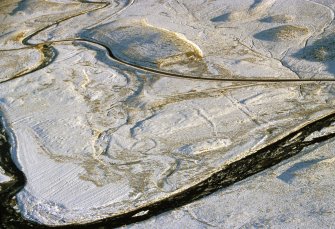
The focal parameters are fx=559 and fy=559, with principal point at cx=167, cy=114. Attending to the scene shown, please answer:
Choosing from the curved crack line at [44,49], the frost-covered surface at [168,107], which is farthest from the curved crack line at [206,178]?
the curved crack line at [44,49]

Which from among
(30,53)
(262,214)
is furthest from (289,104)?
(30,53)

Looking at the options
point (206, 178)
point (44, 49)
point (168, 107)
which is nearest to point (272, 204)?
point (206, 178)

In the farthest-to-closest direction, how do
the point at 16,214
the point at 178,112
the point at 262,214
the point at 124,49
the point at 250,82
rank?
the point at 124,49
the point at 250,82
the point at 178,112
the point at 16,214
the point at 262,214

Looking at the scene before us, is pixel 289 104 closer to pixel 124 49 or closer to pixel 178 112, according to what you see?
pixel 178 112

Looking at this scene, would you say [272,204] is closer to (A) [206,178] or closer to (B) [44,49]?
(A) [206,178]

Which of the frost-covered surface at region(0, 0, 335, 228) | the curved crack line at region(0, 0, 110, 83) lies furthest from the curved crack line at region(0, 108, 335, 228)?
the curved crack line at region(0, 0, 110, 83)

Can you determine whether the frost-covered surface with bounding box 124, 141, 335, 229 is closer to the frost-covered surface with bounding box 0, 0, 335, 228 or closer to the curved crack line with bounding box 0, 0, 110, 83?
the frost-covered surface with bounding box 0, 0, 335, 228
